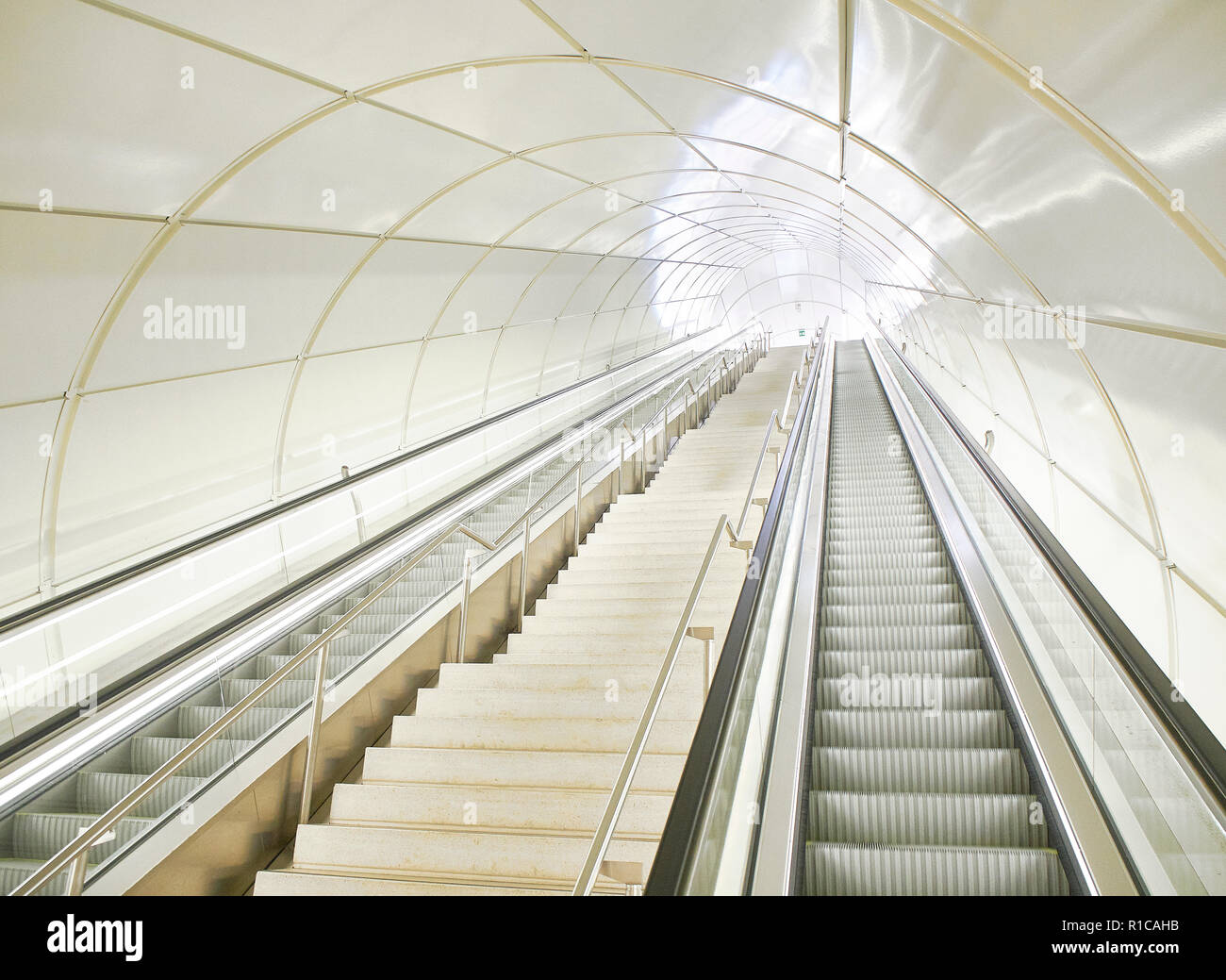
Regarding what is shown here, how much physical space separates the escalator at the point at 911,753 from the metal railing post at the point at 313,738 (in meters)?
3.19

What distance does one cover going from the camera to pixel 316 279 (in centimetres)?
1093

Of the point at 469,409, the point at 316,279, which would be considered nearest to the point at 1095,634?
the point at 316,279

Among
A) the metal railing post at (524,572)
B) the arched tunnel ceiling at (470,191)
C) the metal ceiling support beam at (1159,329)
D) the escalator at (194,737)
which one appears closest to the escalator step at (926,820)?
the metal ceiling support beam at (1159,329)

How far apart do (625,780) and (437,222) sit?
9998 mm

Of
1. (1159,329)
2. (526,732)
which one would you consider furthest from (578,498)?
(1159,329)

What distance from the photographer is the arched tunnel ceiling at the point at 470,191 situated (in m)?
5.27

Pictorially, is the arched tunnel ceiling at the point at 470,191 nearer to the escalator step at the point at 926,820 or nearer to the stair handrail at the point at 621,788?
the escalator step at the point at 926,820

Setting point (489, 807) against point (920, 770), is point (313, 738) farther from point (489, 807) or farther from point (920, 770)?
point (920, 770)

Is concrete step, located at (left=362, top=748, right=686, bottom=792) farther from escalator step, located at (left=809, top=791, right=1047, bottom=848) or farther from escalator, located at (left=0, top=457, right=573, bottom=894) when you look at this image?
escalator step, located at (left=809, top=791, right=1047, bottom=848)

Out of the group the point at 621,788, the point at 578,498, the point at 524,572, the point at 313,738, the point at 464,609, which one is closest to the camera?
the point at 621,788

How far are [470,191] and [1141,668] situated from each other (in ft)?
32.3

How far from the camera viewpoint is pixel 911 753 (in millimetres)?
5348
